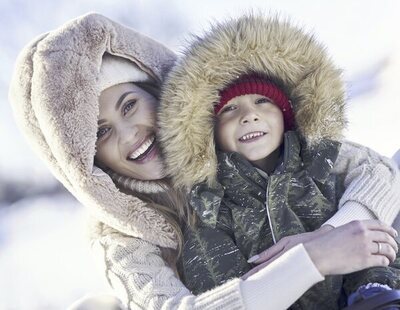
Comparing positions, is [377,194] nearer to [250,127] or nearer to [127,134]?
[250,127]

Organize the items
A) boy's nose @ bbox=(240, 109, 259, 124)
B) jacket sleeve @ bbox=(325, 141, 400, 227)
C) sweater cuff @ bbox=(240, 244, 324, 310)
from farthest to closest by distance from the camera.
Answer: boy's nose @ bbox=(240, 109, 259, 124) → jacket sleeve @ bbox=(325, 141, 400, 227) → sweater cuff @ bbox=(240, 244, 324, 310)

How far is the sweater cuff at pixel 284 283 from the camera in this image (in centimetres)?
129

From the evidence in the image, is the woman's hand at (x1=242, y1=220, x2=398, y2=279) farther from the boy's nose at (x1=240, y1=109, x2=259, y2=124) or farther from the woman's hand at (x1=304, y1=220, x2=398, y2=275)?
the boy's nose at (x1=240, y1=109, x2=259, y2=124)

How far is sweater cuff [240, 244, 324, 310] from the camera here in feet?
4.22

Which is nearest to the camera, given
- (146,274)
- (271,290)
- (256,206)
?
(271,290)

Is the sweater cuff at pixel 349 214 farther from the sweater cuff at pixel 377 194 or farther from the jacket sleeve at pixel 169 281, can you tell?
the jacket sleeve at pixel 169 281

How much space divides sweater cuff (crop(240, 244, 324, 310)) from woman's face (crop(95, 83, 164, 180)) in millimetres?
567

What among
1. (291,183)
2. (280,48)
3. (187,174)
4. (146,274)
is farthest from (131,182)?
(280,48)

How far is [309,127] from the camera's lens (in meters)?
1.73

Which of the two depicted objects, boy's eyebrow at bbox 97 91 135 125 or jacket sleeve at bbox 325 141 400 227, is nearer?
jacket sleeve at bbox 325 141 400 227

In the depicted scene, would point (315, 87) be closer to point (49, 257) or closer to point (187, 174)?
point (187, 174)

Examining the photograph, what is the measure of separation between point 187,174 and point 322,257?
1.75 ft

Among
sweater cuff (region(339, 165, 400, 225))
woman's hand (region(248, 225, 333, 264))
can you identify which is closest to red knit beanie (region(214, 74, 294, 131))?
sweater cuff (region(339, 165, 400, 225))

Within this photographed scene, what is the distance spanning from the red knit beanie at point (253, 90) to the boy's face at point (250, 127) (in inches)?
0.5
